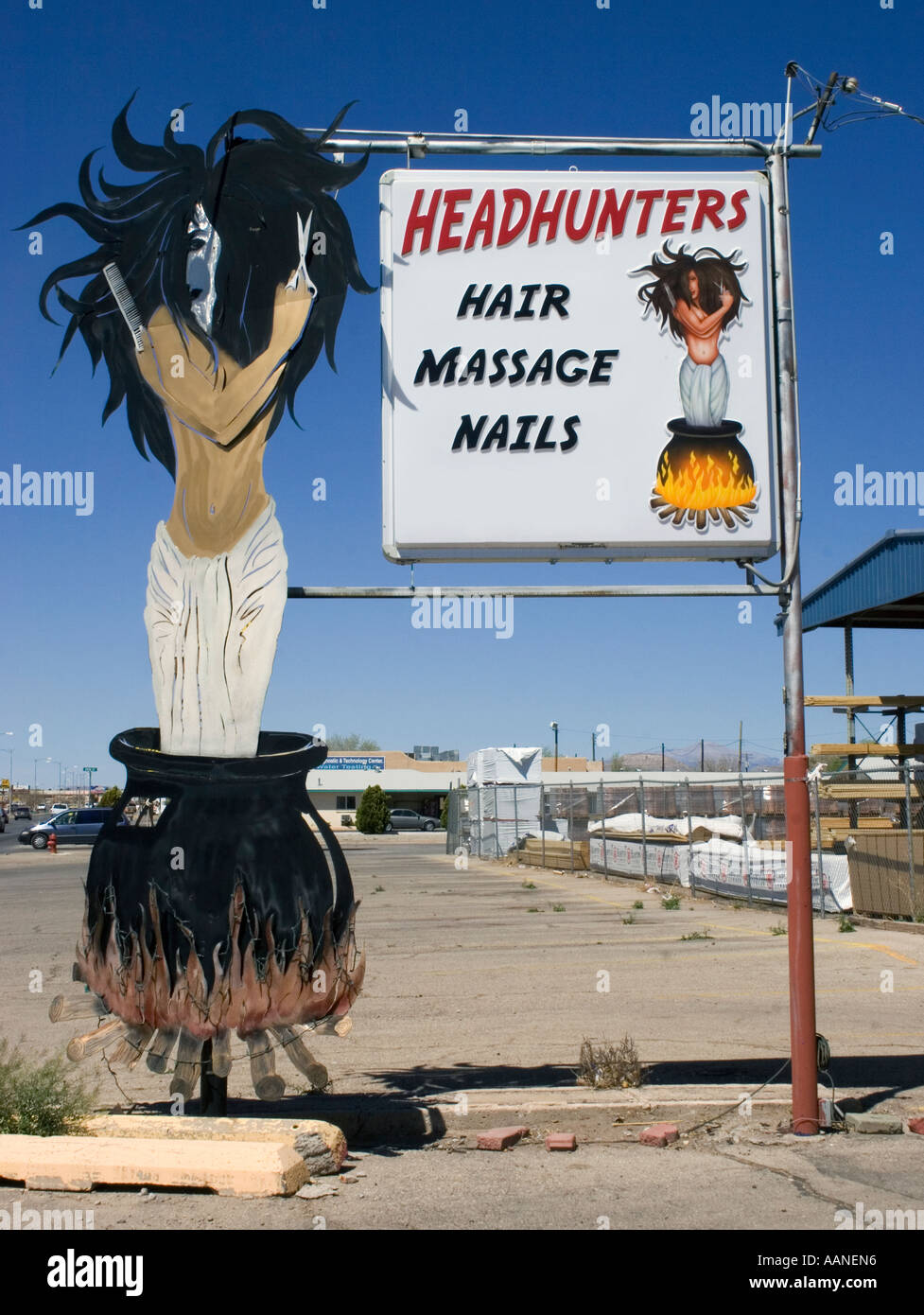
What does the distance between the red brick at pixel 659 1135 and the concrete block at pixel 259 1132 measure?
1.67 metres

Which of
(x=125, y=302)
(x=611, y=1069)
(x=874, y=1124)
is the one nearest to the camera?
(x=874, y=1124)

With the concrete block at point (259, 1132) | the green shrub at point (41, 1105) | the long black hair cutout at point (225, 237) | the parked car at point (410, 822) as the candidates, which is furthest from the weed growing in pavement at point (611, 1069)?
the parked car at point (410, 822)

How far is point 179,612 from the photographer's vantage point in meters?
6.35

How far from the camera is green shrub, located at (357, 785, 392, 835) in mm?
63906

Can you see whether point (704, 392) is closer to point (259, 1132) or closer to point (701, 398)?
point (701, 398)

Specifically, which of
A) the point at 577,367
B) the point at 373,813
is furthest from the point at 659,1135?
the point at 373,813

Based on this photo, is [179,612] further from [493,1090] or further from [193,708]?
[493,1090]

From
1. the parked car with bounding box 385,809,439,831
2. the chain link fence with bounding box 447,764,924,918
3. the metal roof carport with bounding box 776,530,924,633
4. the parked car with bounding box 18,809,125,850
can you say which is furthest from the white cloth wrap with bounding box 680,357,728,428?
the parked car with bounding box 385,809,439,831

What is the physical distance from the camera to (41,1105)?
5949 millimetres

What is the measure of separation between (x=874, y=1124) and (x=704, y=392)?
434 cm

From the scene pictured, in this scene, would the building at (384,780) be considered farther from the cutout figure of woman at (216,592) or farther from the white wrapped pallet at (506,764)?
the cutout figure of woman at (216,592)

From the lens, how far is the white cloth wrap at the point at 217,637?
20.4 ft

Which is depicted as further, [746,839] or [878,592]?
[878,592]

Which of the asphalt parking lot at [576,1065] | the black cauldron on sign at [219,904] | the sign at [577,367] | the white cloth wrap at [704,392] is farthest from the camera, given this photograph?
the white cloth wrap at [704,392]
